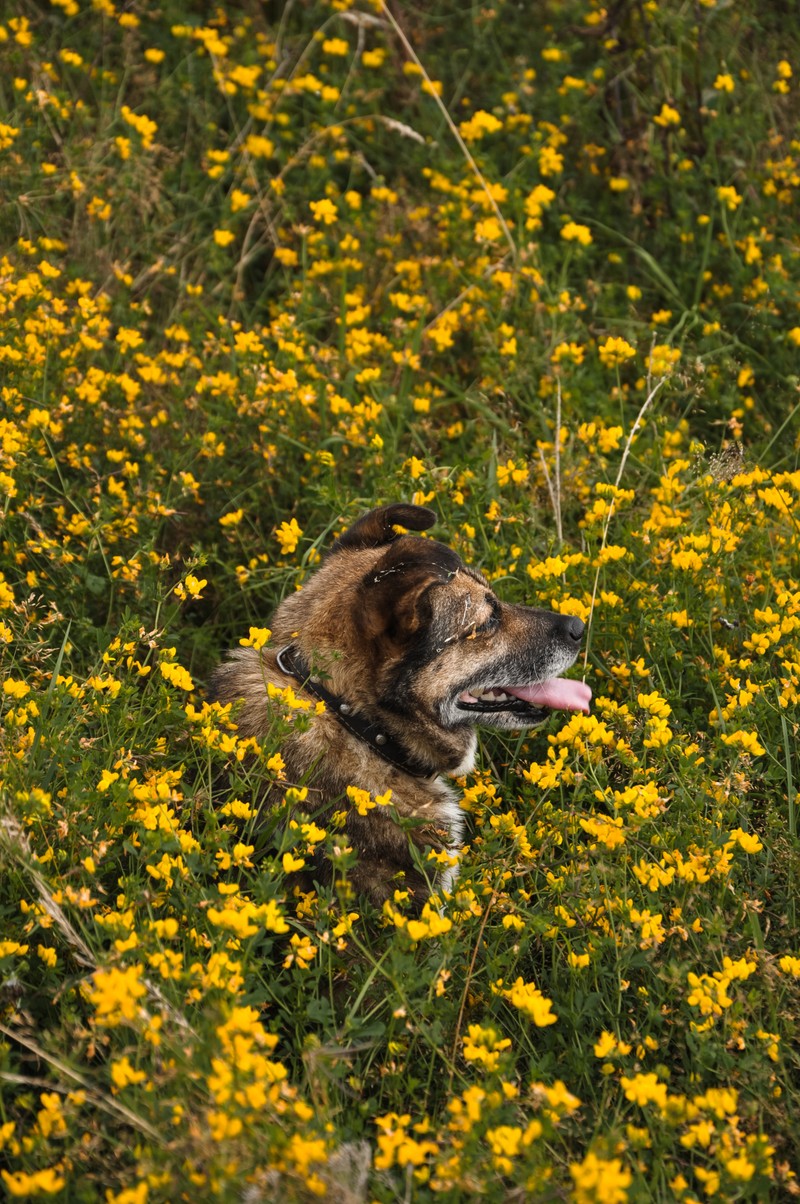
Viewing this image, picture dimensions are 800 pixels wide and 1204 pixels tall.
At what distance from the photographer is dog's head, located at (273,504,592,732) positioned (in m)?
3.53

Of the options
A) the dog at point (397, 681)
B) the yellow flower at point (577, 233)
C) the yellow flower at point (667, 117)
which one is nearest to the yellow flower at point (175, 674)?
the dog at point (397, 681)

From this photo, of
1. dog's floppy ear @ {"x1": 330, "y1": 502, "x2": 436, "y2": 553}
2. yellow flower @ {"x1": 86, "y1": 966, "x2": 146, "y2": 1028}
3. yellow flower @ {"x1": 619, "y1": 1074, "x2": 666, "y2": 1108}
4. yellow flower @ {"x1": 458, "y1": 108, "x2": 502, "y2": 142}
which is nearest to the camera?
yellow flower @ {"x1": 86, "y1": 966, "x2": 146, "y2": 1028}

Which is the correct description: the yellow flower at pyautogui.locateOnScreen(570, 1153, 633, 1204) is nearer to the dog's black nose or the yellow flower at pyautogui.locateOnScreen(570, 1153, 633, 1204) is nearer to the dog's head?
the dog's head

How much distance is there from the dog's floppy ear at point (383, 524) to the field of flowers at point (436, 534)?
1.07ft

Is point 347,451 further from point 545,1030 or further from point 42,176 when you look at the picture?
point 545,1030

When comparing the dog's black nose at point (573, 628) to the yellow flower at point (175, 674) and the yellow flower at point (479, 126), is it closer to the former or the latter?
the yellow flower at point (175, 674)

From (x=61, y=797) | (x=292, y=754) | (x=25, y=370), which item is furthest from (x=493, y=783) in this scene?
(x=25, y=370)

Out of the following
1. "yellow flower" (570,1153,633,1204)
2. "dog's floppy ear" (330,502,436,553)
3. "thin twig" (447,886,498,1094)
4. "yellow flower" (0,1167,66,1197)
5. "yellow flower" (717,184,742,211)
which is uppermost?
"yellow flower" (717,184,742,211)

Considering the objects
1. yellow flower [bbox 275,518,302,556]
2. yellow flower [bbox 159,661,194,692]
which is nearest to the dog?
yellow flower [bbox 275,518,302,556]

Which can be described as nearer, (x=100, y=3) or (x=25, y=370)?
(x=25, y=370)

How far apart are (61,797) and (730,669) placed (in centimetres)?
220

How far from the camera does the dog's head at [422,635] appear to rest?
3.53 meters

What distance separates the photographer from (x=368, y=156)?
6.70m

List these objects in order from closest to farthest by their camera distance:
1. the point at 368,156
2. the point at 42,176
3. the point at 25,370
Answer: the point at 25,370 → the point at 42,176 → the point at 368,156
